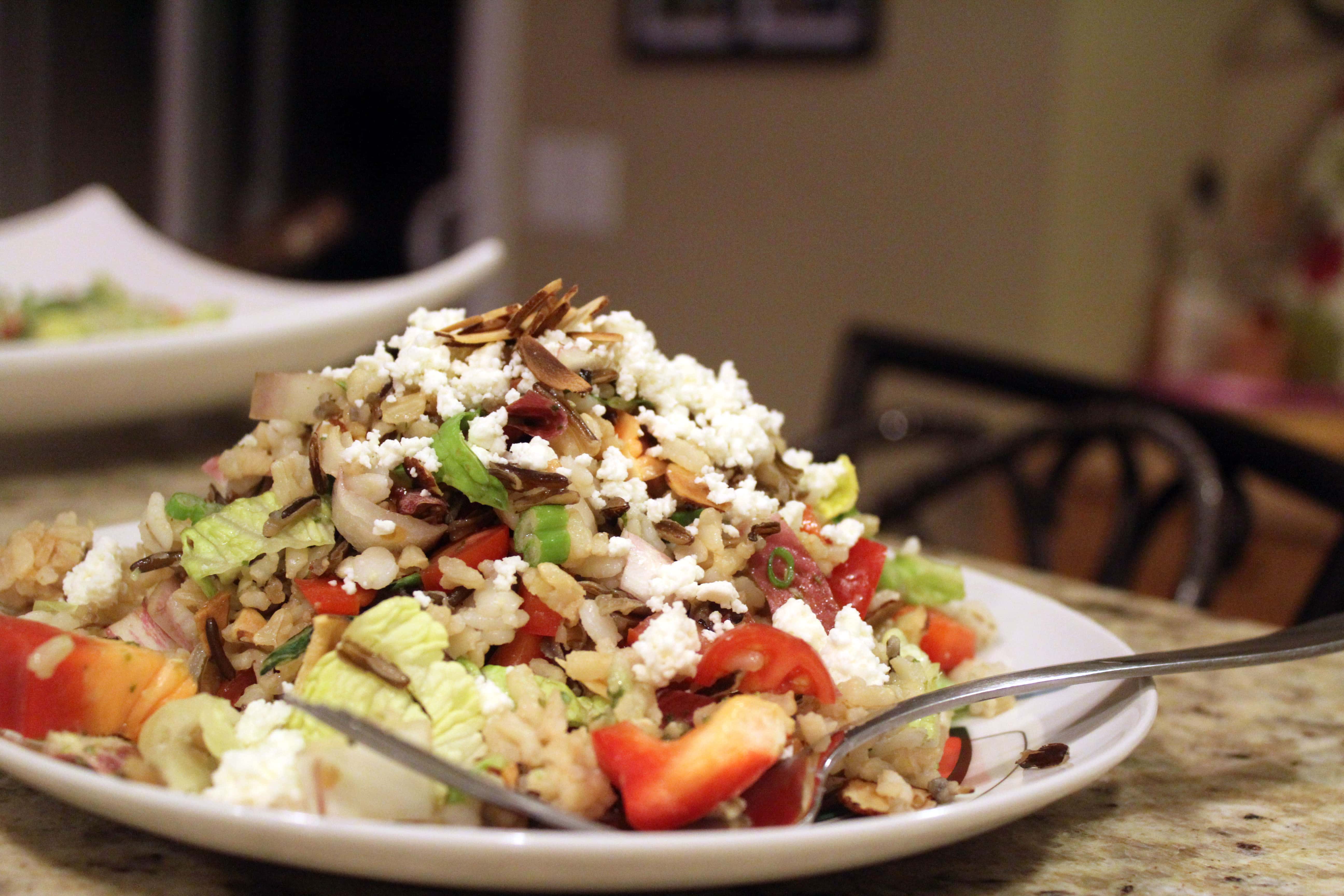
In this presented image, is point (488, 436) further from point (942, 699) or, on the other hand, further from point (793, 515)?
point (942, 699)

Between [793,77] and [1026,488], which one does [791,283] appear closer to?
[793,77]

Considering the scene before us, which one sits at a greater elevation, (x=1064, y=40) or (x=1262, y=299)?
(x=1064, y=40)

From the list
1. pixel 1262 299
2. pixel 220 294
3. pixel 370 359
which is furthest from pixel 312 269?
pixel 370 359

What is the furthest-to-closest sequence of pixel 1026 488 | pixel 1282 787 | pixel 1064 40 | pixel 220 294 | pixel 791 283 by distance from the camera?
pixel 791 283 < pixel 1064 40 < pixel 220 294 < pixel 1026 488 < pixel 1282 787

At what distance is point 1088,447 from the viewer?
2.38 m

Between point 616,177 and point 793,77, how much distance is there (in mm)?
800

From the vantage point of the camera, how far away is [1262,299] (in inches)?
157

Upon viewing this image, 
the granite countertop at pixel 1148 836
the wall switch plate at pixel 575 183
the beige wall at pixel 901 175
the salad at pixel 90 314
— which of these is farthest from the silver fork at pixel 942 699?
the wall switch plate at pixel 575 183

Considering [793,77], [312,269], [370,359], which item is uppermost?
[793,77]

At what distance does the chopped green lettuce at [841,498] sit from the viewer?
1196 mm

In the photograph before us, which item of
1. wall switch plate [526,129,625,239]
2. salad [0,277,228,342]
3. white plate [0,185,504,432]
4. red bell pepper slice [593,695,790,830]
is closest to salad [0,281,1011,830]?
red bell pepper slice [593,695,790,830]

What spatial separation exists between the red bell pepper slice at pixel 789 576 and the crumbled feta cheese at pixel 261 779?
0.41 meters

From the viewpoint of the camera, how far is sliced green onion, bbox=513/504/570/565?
0.97m

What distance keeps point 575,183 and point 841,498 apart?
12.0 feet
